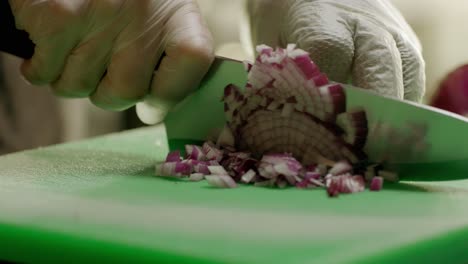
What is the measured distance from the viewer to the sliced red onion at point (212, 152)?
1.19 m

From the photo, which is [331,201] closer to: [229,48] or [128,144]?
[128,144]

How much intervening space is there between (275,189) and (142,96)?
0.37 m

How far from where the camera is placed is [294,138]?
1138 mm

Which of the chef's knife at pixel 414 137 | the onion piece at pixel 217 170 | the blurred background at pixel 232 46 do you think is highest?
the chef's knife at pixel 414 137

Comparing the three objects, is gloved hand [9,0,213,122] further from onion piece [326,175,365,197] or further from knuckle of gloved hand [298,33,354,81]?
onion piece [326,175,365,197]

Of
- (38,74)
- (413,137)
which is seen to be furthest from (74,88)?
(413,137)

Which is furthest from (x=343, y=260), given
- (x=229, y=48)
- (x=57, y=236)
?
(x=229, y=48)

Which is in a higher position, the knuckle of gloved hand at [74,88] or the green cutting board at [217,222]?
the knuckle of gloved hand at [74,88]

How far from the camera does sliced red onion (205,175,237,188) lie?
1.10 metres

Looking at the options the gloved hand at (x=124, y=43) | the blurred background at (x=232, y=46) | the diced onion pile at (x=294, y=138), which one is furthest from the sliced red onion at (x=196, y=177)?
the blurred background at (x=232, y=46)

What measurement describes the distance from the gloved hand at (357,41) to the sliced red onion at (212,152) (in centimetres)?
21

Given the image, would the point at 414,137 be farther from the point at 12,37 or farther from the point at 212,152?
the point at 12,37

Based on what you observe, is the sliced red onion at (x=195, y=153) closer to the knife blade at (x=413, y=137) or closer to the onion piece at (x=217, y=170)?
the onion piece at (x=217, y=170)

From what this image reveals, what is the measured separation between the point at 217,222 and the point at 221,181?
191 mm
